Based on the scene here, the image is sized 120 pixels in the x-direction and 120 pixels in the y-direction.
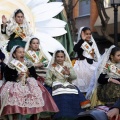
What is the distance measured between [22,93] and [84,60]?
2.38m

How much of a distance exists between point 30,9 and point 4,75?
3988 mm

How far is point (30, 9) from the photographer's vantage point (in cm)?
1192

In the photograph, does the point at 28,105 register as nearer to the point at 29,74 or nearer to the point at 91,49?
the point at 29,74

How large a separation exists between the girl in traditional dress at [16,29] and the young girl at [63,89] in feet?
6.19

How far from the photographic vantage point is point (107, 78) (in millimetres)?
8453

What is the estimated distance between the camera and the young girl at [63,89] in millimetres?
8273

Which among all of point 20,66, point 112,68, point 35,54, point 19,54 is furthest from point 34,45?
point 112,68

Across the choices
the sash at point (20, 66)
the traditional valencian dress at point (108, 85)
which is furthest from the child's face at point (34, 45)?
the traditional valencian dress at point (108, 85)

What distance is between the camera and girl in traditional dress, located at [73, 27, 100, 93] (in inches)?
388

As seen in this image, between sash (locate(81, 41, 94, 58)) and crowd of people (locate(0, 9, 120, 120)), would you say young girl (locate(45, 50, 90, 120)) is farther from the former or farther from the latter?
sash (locate(81, 41, 94, 58))

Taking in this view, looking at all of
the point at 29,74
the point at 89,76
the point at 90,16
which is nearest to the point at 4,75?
the point at 29,74

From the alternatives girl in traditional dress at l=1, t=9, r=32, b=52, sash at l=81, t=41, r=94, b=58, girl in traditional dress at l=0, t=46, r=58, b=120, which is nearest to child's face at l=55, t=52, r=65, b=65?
girl in traditional dress at l=0, t=46, r=58, b=120

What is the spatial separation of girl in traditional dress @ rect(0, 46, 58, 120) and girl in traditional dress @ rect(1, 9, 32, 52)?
2.06 m

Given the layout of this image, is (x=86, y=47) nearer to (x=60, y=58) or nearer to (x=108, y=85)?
(x=60, y=58)
